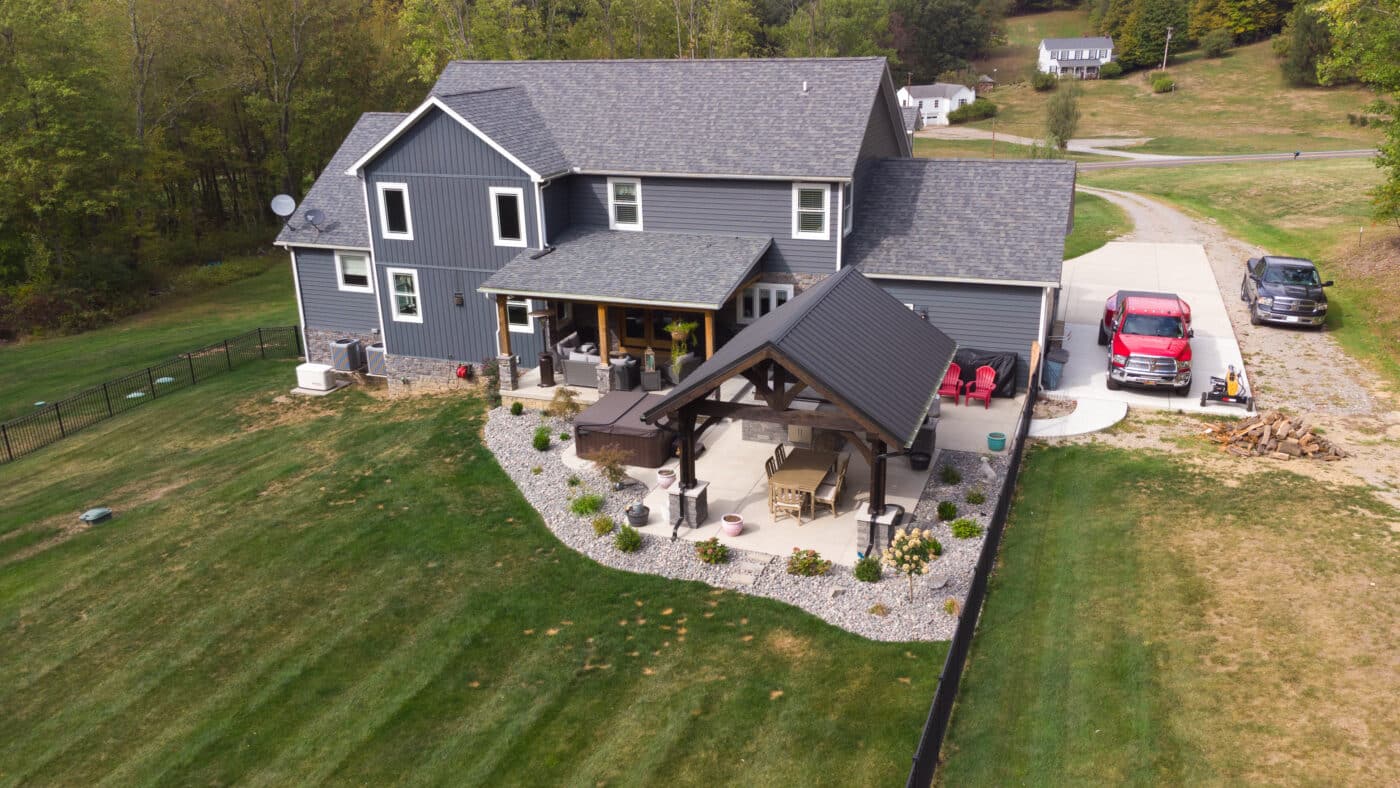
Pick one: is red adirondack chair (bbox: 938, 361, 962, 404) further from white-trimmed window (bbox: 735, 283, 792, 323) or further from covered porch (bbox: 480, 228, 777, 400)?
covered porch (bbox: 480, 228, 777, 400)

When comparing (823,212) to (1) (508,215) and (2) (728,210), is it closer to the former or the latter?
(2) (728,210)

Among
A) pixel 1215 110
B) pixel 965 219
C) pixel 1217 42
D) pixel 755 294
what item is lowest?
pixel 755 294

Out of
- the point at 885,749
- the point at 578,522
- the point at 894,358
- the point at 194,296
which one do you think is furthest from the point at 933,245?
the point at 194,296

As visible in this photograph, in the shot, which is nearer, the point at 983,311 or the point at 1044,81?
the point at 983,311

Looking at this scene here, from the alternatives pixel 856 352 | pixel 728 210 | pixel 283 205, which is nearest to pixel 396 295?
pixel 283 205

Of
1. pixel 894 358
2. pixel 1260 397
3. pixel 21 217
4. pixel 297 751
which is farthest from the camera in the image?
pixel 21 217

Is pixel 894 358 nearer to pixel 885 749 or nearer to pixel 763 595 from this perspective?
pixel 763 595
